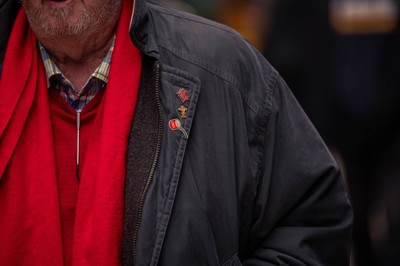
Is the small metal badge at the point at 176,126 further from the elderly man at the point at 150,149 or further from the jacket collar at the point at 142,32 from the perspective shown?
the jacket collar at the point at 142,32

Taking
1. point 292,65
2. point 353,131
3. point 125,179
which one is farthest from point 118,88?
point 353,131

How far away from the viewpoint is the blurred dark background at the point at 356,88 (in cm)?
629

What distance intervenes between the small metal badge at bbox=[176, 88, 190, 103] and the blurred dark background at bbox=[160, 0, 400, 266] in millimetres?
2790

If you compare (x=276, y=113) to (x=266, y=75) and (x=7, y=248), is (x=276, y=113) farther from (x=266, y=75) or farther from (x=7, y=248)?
(x=7, y=248)

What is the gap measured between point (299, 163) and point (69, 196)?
2.59 ft

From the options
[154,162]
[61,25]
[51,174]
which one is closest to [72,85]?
[61,25]

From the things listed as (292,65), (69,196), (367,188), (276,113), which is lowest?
(367,188)

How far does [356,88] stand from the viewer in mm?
6785

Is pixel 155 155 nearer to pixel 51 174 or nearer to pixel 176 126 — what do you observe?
pixel 176 126

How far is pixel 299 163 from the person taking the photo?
12.1 ft

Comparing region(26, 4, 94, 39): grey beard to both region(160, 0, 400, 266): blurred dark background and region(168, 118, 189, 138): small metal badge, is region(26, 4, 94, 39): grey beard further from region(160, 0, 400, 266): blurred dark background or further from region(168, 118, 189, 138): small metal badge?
region(160, 0, 400, 266): blurred dark background

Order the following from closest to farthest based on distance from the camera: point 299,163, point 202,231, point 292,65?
point 202,231
point 299,163
point 292,65

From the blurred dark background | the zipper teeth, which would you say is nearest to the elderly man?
the zipper teeth

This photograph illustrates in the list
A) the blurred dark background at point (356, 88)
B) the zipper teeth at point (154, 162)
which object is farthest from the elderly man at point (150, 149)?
the blurred dark background at point (356, 88)
